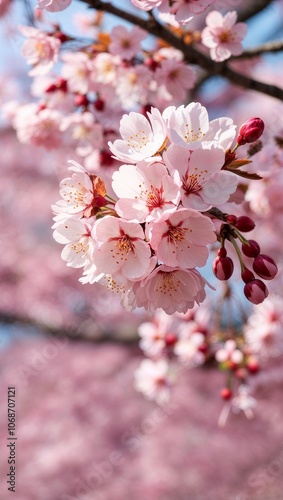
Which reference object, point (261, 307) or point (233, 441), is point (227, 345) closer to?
point (261, 307)

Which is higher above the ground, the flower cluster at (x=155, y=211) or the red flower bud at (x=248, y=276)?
the flower cluster at (x=155, y=211)

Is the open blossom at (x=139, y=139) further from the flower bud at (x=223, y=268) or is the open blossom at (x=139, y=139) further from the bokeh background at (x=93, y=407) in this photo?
the bokeh background at (x=93, y=407)

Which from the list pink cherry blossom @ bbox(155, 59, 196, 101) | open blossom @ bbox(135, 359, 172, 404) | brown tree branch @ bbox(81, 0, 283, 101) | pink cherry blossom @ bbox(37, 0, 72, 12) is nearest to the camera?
pink cherry blossom @ bbox(37, 0, 72, 12)

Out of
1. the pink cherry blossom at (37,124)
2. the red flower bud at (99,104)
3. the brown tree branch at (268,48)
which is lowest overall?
the pink cherry blossom at (37,124)

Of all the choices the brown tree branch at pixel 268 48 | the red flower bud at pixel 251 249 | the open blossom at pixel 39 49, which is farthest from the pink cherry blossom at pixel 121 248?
the brown tree branch at pixel 268 48

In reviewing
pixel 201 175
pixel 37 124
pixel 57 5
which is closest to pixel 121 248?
pixel 201 175

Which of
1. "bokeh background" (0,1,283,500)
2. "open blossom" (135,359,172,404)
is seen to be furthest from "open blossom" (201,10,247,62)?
"bokeh background" (0,1,283,500)

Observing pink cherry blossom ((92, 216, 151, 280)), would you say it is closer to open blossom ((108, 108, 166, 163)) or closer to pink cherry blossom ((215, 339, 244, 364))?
open blossom ((108, 108, 166, 163))
